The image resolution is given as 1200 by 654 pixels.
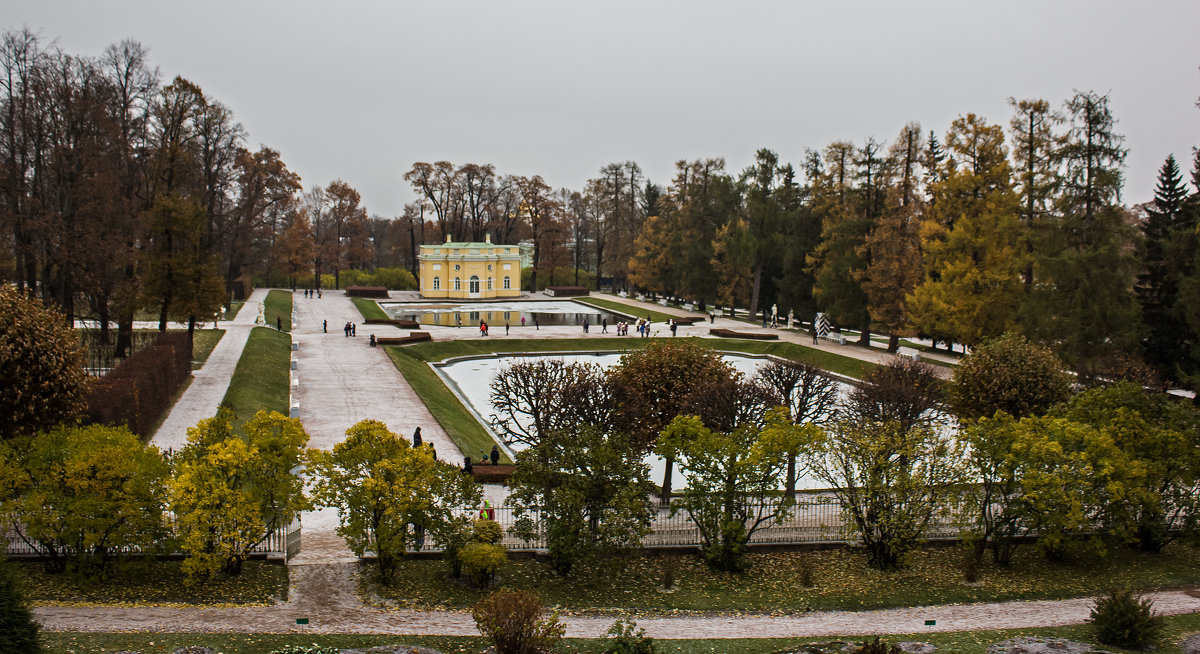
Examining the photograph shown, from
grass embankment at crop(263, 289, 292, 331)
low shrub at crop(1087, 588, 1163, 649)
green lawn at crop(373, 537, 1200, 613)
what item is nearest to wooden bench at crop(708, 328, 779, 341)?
grass embankment at crop(263, 289, 292, 331)

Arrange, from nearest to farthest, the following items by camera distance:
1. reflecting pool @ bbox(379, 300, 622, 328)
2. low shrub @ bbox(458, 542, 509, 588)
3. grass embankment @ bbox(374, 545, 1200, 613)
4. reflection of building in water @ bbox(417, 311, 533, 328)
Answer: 1. low shrub @ bbox(458, 542, 509, 588)
2. grass embankment @ bbox(374, 545, 1200, 613)
3. reflection of building in water @ bbox(417, 311, 533, 328)
4. reflecting pool @ bbox(379, 300, 622, 328)

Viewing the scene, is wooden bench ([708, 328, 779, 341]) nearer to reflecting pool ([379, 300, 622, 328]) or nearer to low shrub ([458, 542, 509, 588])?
reflecting pool ([379, 300, 622, 328])

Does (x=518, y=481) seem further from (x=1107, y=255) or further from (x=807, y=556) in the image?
(x=1107, y=255)

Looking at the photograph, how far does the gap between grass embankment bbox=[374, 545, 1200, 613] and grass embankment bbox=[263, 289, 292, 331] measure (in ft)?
110

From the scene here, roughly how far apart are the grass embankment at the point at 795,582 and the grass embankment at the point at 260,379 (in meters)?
9.94

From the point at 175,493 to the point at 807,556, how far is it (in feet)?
37.0

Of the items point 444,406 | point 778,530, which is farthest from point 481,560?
point 444,406

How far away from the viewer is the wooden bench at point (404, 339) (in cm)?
4031

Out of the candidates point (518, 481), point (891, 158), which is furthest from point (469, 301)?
point (518, 481)

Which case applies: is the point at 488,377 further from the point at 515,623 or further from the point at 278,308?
the point at 278,308

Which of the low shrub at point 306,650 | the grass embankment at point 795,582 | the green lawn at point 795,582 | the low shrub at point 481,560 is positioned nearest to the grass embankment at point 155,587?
the green lawn at point 795,582

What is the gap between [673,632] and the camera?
40.0ft

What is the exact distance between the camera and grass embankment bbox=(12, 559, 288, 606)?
1241 cm

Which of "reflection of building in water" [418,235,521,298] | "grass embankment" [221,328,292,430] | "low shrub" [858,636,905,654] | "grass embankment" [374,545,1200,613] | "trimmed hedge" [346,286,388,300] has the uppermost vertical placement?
"reflection of building in water" [418,235,521,298]
